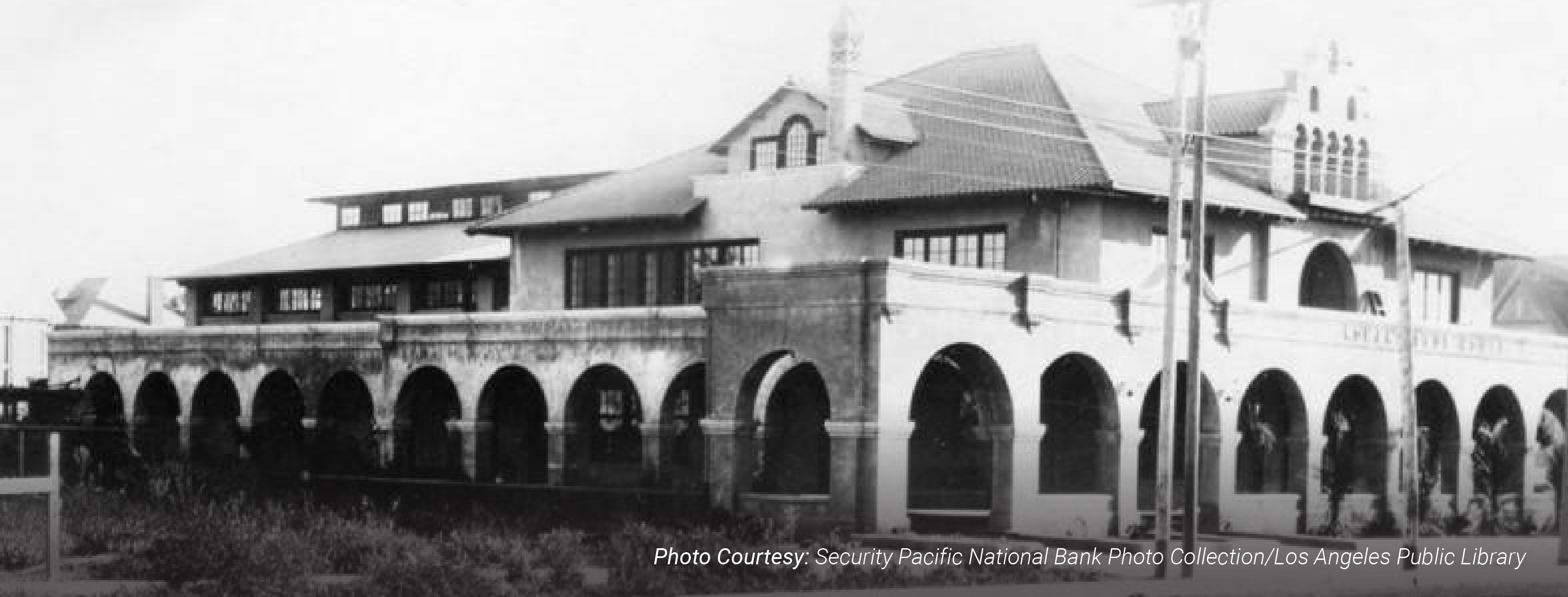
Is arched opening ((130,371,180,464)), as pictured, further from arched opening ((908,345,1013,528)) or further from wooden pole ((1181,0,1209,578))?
wooden pole ((1181,0,1209,578))

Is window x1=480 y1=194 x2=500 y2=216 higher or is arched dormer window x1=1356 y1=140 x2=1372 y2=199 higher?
arched dormer window x1=1356 y1=140 x2=1372 y2=199

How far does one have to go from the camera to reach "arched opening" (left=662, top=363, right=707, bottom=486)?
41.4m

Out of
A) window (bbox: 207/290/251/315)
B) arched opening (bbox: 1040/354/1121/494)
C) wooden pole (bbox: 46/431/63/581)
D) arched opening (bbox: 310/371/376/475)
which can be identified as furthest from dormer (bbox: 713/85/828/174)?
wooden pole (bbox: 46/431/63/581)

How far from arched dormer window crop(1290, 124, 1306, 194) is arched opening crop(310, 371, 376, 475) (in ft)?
71.8

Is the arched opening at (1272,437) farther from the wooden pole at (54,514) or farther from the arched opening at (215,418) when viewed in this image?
the wooden pole at (54,514)

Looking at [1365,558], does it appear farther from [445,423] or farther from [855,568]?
[445,423]

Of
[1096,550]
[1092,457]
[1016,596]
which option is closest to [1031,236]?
[1092,457]

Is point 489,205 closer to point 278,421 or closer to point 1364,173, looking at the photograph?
point 278,421

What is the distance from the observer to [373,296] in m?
59.7

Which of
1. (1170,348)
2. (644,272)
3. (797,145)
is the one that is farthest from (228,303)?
(1170,348)

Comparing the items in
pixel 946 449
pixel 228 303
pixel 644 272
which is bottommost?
pixel 946 449

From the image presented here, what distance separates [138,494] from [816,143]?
1607 cm

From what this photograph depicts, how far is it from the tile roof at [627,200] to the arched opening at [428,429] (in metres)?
4.53

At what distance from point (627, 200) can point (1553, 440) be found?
23.7 metres
